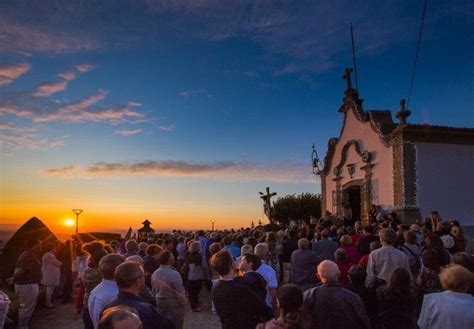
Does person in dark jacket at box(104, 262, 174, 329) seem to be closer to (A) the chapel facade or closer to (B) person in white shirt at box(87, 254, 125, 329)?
(B) person in white shirt at box(87, 254, 125, 329)

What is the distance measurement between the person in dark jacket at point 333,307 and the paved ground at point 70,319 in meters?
5.18

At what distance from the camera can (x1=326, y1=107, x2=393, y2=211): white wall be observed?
18.0m

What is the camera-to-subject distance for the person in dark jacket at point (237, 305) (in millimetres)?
4773

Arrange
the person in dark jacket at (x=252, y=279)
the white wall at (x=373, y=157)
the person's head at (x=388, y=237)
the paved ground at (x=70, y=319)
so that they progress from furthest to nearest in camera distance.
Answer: the white wall at (x=373, y=157), the paved ground at (x=70, y=319), the person's head at (x=388, y=237), the person in dark jacket at (x=252, y=279)

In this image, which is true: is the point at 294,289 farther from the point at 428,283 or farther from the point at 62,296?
the point at 62,296

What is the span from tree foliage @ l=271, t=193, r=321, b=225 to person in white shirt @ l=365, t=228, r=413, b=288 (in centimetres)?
2919

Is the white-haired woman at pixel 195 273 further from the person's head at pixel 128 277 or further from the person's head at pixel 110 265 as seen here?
the person's head at pixel 128 277

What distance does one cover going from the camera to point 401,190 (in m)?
16.9

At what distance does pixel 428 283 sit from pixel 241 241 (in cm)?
591

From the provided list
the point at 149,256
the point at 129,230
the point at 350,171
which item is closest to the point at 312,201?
the point at 350,171

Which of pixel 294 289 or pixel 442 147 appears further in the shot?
pixel 442 147

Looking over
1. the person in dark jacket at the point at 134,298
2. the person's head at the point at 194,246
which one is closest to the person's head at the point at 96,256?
the person in dark jacket at the point at 134,298

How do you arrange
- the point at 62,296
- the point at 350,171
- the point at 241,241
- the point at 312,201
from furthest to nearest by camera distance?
the point at 312,201 → the point at 350,171 → the point at 62,296 → the point at 241,241

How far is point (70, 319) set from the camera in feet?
35.3
